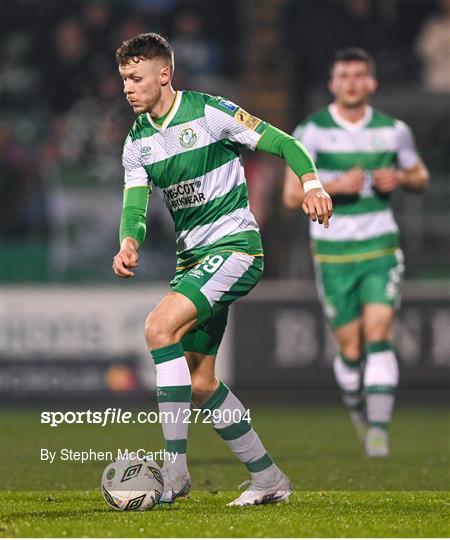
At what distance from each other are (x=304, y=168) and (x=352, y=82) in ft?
12.3

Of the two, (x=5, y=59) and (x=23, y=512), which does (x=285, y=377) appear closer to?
(x=5, y=59)

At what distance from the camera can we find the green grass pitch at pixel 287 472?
194 inches

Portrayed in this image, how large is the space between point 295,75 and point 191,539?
34.2 feet

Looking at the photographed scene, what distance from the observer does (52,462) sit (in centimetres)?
833

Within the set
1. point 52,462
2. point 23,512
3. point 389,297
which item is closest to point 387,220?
point 389,297

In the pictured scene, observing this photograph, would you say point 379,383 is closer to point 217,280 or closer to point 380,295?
point 380,295

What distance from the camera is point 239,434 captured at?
5.82 m

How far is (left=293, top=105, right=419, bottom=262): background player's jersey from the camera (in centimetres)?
909

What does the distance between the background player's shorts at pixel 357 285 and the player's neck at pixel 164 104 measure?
3.36 metres

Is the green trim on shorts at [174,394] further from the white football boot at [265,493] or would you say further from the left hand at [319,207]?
the left hand at [319,207]

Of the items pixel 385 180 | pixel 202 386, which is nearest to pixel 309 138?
pixel 385 180

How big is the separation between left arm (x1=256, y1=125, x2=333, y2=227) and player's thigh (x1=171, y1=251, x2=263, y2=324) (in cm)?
48

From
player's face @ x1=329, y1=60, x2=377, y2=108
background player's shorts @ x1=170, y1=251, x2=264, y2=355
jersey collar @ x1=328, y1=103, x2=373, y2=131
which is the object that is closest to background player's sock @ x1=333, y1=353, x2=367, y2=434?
jersey collar @ x1=328, y1=103, x2=373, y2=131

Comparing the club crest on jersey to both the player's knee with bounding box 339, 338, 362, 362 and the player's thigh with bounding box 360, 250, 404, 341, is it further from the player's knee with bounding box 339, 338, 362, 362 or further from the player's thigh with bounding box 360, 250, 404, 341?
the player's knee with bounding box 339, 338, 362, 362
